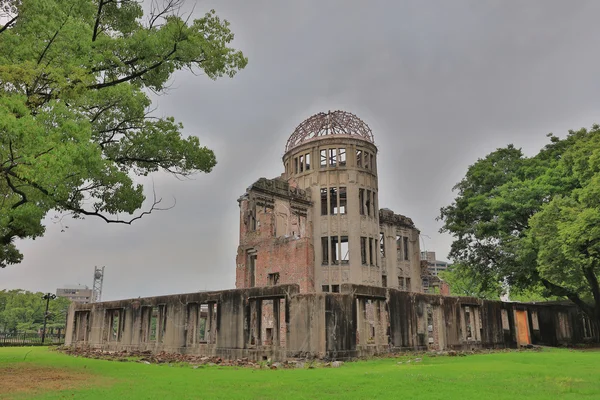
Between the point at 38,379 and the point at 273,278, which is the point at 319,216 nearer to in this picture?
the point at 273,278

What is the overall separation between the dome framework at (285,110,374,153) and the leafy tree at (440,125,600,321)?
8.26 metres

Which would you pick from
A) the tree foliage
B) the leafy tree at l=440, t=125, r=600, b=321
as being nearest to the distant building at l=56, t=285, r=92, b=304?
the tree foliage

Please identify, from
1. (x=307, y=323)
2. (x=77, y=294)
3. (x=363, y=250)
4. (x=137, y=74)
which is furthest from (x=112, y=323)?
(x=77, y=294)

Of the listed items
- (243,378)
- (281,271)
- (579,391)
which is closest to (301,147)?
(281,271)

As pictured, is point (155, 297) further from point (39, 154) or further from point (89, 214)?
point (39, 154)

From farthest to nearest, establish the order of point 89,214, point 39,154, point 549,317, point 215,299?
point 549,317 → point 215,299 → point 89,214 → point 39,154

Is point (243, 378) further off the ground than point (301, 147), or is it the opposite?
point (301, 147)

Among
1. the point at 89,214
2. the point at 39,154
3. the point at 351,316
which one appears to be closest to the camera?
the point at 39,154

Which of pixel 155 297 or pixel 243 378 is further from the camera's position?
pixel 155 297

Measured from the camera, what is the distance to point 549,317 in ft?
89.2

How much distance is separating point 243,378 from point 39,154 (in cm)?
614

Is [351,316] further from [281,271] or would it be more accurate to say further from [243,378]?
[281,271]

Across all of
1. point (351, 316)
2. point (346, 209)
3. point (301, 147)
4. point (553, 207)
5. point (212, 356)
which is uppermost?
point (301, 147)

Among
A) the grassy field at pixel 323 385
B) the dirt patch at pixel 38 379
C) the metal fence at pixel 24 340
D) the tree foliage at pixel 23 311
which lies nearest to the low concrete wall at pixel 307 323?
the grassy field at pixel 323 385
